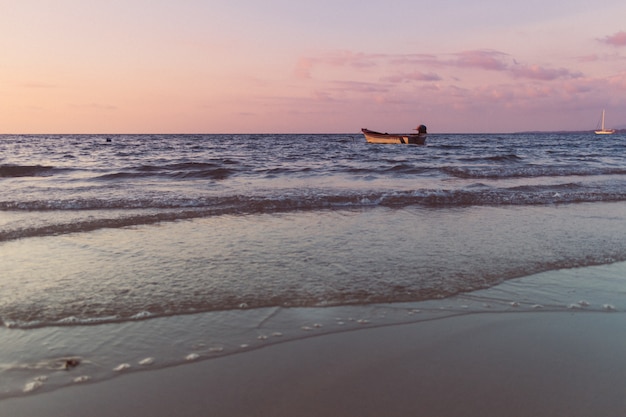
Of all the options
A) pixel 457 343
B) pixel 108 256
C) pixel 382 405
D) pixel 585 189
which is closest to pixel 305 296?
pixel 457 343

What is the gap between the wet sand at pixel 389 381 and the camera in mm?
2824

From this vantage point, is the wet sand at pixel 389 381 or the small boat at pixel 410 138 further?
the small boat at pixel 410 138

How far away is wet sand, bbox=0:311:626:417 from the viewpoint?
282 cm

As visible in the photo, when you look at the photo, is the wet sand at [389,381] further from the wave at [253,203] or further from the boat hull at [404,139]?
the boat hull at [404,139]

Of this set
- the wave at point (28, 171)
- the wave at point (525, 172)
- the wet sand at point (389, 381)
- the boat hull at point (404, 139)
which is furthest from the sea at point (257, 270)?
the boat hull at point (404, 139)

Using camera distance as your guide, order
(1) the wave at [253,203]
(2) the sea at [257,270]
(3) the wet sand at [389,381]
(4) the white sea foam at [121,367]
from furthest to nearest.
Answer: (1) the wave at [253,203]
(2) the sea at [257,270]
(4) the white sea foam at [121,367]
(3) the wet sand at [389,381]

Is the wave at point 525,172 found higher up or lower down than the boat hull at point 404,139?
lower down

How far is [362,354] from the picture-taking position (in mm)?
3541

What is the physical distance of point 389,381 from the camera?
3143 millimetres

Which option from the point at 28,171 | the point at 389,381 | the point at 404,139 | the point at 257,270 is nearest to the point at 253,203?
the point at 257,270

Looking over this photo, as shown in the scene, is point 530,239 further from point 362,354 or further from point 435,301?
point 362,354

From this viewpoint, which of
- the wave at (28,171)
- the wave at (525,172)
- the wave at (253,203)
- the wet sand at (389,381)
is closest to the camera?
the wet sand at (389,381)

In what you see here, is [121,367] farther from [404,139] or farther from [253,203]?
[404,139]

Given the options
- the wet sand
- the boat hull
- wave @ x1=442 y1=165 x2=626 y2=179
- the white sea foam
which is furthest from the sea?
the boat hull
